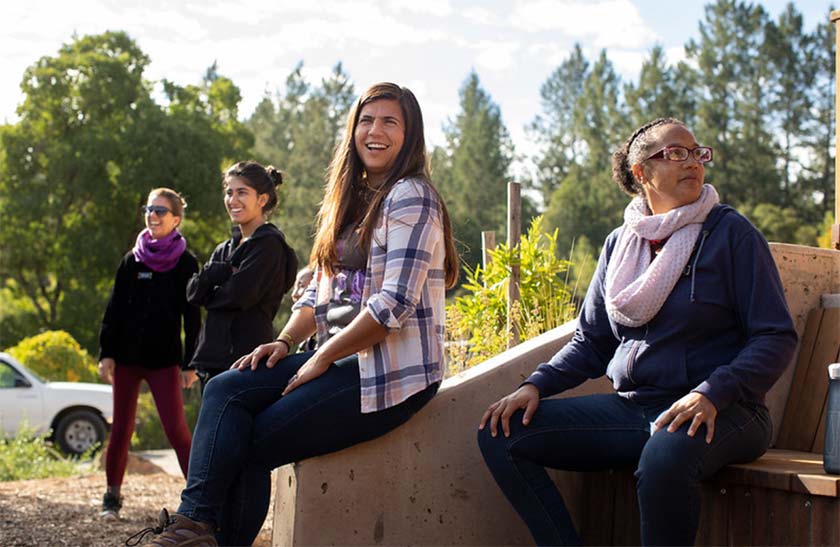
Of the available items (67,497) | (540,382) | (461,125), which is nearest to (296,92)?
(461,125)

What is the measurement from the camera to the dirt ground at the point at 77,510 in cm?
481

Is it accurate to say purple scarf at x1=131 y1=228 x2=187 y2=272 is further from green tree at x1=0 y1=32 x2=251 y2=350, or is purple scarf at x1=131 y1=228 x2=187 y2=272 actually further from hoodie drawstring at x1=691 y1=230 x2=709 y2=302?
green tree at x1=0 y1=32 x2=251 y2=350

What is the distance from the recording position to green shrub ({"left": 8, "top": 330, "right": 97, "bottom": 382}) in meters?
15.5

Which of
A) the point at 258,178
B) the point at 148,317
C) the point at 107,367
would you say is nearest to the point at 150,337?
the point at 148,317

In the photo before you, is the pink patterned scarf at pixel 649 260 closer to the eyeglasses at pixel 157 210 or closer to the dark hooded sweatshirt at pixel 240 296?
the dark hooded sweatshirt at pixel 240 296

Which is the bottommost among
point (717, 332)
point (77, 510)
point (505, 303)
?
point (77, 510)

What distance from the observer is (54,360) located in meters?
15.6

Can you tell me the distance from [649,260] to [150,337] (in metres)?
2.82

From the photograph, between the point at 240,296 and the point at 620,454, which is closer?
the point at 620,454

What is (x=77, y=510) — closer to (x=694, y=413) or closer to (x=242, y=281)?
(x=242, y=281)

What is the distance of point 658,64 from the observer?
36281mm

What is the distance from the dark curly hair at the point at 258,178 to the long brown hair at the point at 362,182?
1372 mm

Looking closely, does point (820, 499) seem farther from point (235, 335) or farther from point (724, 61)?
point (724, 61)

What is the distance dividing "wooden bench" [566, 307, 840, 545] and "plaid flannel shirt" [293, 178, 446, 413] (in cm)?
79
